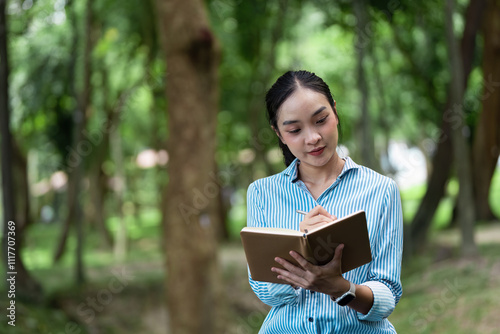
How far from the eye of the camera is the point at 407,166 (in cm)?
1166

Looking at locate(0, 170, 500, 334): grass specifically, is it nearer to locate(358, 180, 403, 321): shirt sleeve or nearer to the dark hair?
locate(358, 180, 403, 321): shirt sleeve

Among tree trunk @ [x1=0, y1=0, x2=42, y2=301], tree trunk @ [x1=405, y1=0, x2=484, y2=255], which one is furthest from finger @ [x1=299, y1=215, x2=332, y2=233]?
tree trunk @ [x1=405, y1=0, x2=484, y2=255]

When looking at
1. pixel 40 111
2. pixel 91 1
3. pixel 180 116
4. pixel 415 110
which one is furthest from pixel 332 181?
pixel 415 110

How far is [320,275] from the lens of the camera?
2.06m

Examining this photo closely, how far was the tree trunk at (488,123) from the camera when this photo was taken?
508 inches

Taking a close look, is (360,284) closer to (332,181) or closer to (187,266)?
(332,181)

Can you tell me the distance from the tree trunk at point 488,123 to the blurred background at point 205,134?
30mm

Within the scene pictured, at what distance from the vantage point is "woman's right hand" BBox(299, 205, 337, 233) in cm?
208

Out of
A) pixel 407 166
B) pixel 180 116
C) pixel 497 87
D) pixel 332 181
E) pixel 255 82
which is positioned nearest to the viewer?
pixel 332 181

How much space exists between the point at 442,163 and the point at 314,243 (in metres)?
11.1

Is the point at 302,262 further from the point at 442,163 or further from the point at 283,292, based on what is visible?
the point at 442,163

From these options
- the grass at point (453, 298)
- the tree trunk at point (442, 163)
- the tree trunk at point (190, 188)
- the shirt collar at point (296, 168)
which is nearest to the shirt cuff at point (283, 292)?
the shirt collar at point (296, 168)

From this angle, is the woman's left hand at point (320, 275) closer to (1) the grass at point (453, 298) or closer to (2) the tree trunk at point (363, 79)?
(1) the grass at point (453, 298)

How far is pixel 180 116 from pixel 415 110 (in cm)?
1117
